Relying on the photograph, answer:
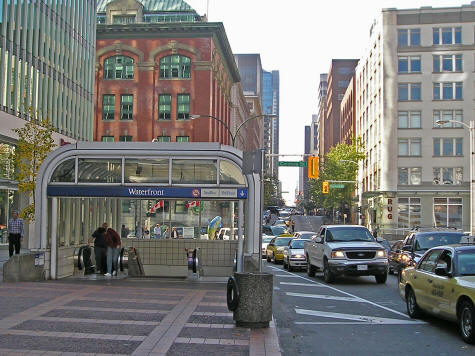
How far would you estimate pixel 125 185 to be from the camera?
16.2 m

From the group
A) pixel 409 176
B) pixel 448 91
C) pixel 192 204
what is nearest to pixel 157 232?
pixel 192 204

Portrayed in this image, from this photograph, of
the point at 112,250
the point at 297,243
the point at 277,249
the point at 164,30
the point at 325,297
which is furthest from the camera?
the point at 164,30

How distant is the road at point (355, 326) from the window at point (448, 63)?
2050 inches

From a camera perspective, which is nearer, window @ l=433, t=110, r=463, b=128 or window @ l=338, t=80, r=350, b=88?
window @ l=433, t=110, r=463, b=128

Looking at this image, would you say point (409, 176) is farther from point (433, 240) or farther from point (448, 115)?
point (433, 240)

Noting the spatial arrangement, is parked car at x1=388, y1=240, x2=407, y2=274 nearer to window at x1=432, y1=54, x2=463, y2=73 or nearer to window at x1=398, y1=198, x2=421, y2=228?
window at x1=398, y1=198, x2=421, y2=228

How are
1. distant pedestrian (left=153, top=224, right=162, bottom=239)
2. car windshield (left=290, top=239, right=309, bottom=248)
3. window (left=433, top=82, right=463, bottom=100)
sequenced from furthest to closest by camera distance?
window (left=433, top=82, right=463, bottom=100) → car windshield (left=290, top=239, right=309, bottom=248) → distant pedestrian (left=153, top=224, right=162, bottom=239)

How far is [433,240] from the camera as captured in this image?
18.5 meters

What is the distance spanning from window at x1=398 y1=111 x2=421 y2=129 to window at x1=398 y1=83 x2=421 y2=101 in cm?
155

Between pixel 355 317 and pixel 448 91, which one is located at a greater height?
pixel 448 91

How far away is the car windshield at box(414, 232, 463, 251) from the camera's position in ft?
59.6

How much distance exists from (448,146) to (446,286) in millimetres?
56360

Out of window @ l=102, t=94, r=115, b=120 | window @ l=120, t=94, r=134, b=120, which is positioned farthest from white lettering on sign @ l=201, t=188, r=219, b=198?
window @ l=102, t=94, r=115, b=120

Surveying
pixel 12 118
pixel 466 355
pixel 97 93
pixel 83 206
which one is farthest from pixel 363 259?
pixel 97 93
